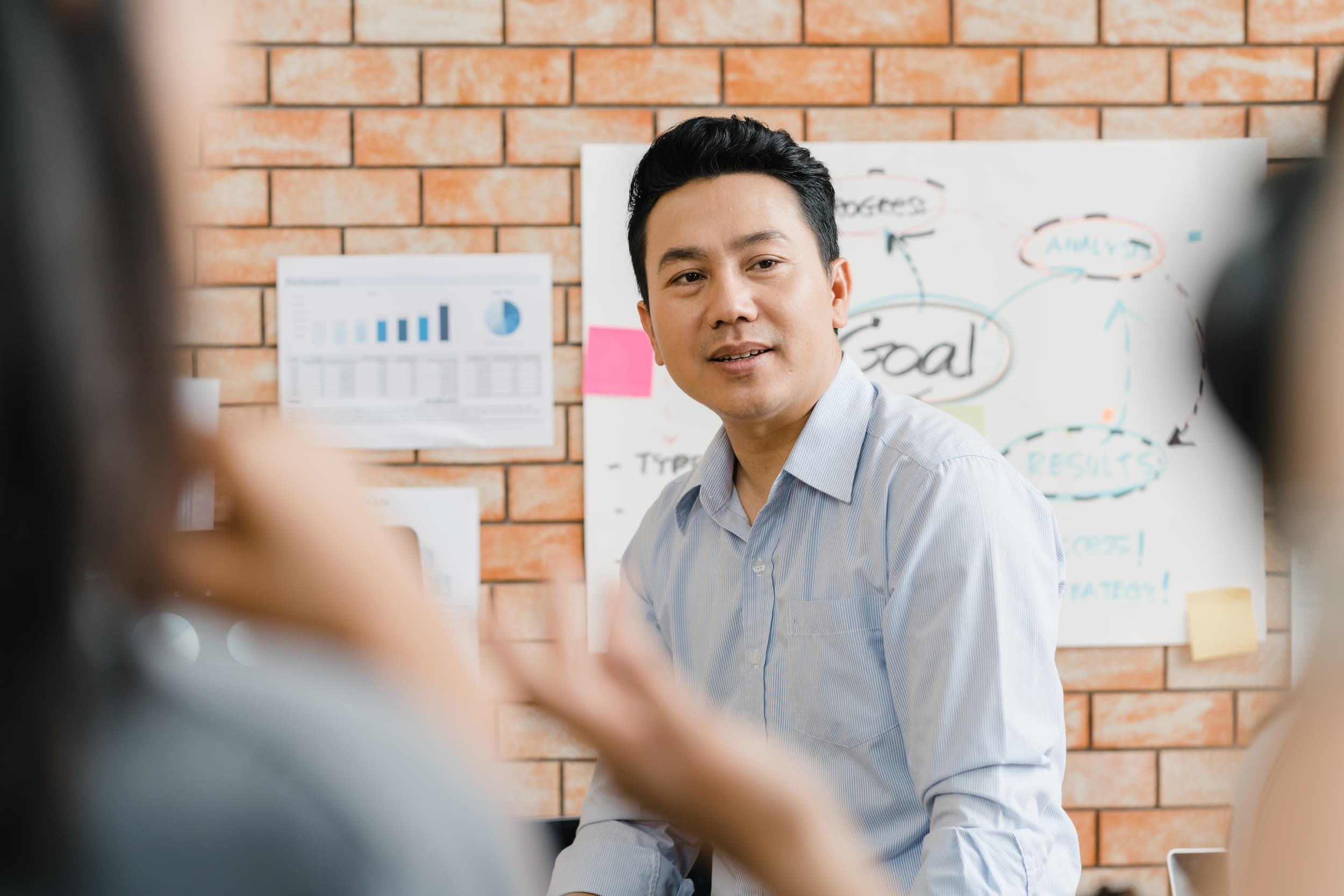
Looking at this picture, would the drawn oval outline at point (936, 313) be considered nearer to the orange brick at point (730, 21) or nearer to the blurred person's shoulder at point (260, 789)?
the orange brick at point (730, 21)

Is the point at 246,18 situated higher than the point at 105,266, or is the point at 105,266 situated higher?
the point at 246,18

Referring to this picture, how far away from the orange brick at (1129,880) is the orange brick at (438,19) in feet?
6.24

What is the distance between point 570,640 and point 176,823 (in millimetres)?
189

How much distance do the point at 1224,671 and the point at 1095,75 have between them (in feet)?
3.75

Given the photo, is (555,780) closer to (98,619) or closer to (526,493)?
(526,493)

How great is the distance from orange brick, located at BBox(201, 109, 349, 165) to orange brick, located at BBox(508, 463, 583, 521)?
2.19ft

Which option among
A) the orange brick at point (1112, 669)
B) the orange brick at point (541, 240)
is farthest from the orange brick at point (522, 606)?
the orange brick at point (1112, 669)

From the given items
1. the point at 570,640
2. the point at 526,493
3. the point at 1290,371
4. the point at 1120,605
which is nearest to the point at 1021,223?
the point at 1120,605

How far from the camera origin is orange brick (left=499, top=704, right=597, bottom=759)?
6.19 ft

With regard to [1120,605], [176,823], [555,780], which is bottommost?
[555,780]

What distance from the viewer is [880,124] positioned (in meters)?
1.86

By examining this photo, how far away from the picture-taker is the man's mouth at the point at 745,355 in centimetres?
137

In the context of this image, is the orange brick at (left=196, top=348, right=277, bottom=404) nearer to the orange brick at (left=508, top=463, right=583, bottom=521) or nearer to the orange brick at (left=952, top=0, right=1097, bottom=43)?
the orange brick at (left=508, top=463, right=583, bottom=521)

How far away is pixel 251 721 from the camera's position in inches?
14.9
